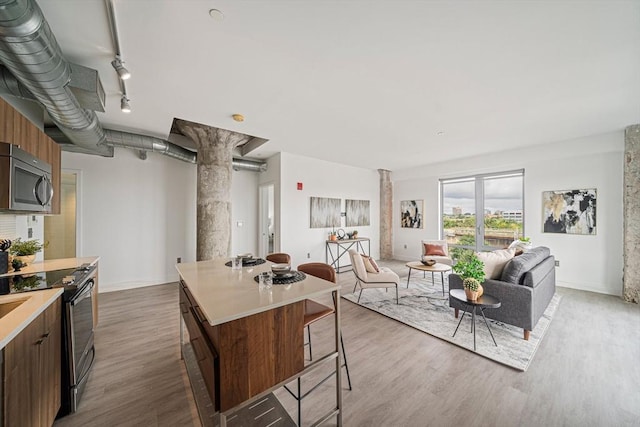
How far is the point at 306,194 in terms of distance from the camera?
552cm

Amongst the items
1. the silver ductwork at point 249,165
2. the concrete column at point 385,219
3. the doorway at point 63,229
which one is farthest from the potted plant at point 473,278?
the doorway at point 63,229

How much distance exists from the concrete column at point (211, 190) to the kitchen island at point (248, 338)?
8.24 ft

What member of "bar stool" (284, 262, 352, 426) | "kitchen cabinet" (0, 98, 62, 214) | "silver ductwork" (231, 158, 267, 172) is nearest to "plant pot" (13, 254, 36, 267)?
"kitchen cabinet" (0, 98, 62, 214)

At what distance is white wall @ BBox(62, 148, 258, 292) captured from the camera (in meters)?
4.02

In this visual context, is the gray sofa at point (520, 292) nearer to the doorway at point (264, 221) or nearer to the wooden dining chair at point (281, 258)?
the wooden dining chair at point (281, 258)

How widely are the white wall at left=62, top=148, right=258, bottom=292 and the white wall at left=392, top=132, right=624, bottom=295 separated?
22.0 ft

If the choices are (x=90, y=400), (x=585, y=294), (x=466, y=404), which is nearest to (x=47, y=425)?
(x=90, y=400)

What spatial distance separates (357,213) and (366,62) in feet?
15.5

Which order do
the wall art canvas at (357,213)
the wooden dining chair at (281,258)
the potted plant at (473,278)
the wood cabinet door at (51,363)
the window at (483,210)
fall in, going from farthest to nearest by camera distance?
the wall art canvas at (357,213) < the window at (483,210) < the wooden dining chair at (281,258) < the potted plant at (473,278) < the wood cabinet door at (51,363)

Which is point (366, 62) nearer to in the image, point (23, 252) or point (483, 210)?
point (23, 252)

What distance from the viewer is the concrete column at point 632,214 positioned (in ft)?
12.2

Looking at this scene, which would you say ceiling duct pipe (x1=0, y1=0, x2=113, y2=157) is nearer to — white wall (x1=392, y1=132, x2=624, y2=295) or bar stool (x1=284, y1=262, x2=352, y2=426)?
bar stool (x1=284, y1=262, x2=352, y2=426)

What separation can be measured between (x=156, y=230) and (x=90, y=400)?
3299mm

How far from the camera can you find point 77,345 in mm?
1730
